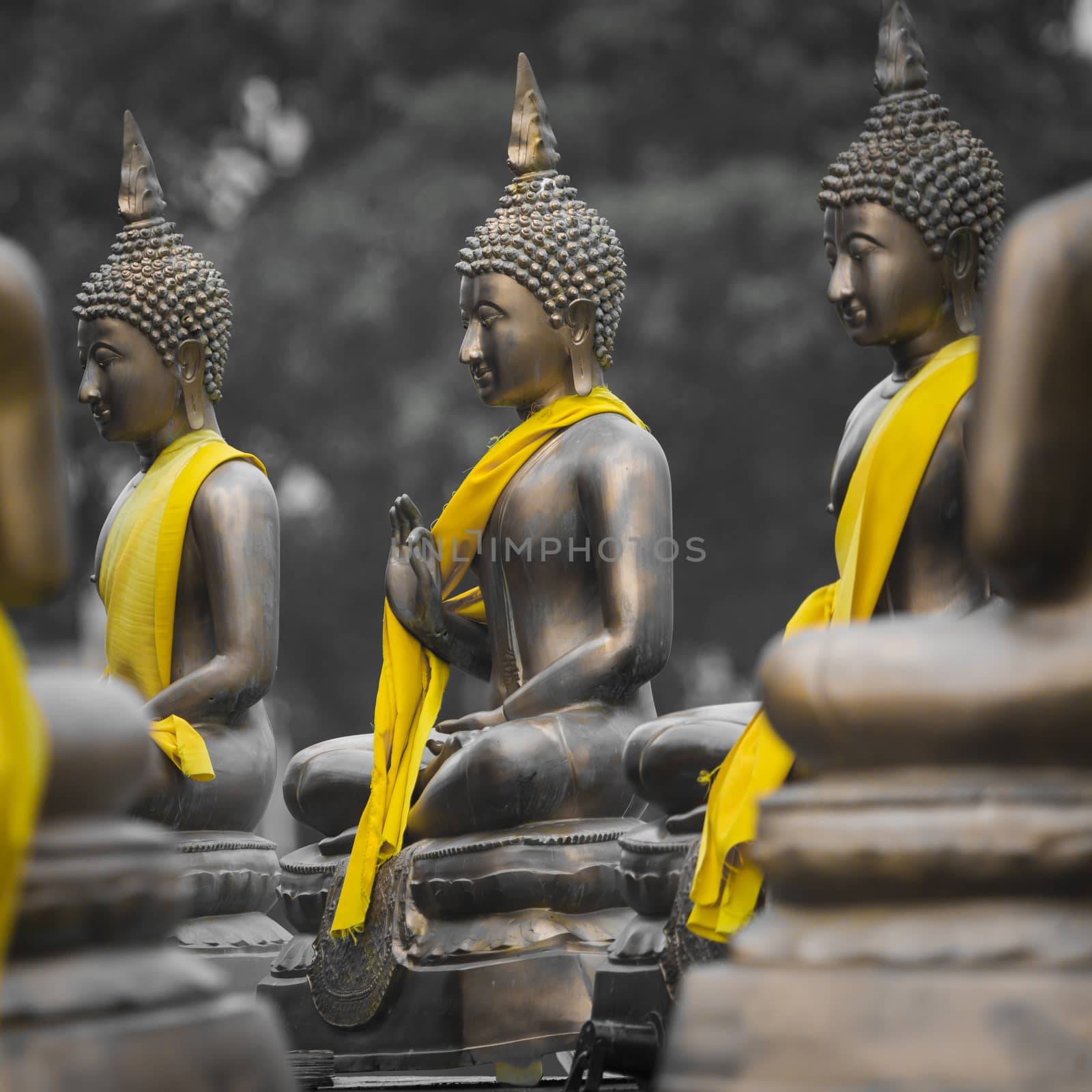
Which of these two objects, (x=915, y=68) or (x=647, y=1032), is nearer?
(x=647, y=1032)

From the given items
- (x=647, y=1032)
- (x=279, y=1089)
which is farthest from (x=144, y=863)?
(x=647, y=1032)

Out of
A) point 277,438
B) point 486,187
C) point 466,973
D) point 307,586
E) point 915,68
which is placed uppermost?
point 915,68

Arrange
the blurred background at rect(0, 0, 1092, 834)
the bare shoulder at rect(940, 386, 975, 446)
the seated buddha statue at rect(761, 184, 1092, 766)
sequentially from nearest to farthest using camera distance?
the seated buddha statue at rect(761, 184, 1092, 766) < the bare shoulder at rect(940, 386, 975, 446) < the blurred background at rect(0, 0, 1092, 834)

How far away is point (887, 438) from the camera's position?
163 inches

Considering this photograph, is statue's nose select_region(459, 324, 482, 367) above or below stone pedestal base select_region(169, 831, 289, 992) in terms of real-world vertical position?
above

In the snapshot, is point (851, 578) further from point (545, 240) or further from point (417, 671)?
point (545, 240)

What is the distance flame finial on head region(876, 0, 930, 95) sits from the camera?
14.9 feet

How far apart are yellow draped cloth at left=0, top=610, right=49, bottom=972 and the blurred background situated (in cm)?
978

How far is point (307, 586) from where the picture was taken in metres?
14.1

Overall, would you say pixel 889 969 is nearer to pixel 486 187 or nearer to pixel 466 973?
pixel 466 973

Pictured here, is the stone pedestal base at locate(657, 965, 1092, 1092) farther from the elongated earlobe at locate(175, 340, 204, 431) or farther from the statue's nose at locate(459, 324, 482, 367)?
the elongated earlobe at locate(175, 340, 204, 431)


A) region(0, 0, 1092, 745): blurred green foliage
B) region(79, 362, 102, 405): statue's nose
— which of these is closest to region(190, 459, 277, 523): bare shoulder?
region(79, 362, 102, 405): statue's nose

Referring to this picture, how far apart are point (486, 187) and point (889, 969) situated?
422 inches

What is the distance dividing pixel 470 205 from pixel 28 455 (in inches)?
411
